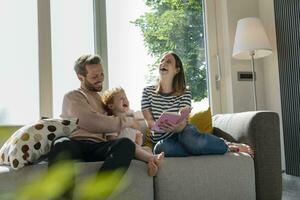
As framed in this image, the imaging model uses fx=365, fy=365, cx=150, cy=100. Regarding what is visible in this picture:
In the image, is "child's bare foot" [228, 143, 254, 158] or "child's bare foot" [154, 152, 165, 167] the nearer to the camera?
"child's bare foot" [154, 152, 165, 167]

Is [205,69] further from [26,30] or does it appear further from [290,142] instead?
[26,30]

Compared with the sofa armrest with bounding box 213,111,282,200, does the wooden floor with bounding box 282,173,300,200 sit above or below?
below

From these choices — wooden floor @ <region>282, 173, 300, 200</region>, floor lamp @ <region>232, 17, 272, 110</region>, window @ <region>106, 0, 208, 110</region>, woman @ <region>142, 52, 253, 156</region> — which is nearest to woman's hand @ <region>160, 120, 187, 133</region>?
woman @ <region>142, 52, 253, 156</region>

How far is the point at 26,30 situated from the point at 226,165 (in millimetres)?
1709

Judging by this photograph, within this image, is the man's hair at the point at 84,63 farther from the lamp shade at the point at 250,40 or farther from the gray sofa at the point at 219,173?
the lamp shade at the point at 250,40

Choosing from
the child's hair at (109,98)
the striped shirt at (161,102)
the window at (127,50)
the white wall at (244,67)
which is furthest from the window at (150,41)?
the child's hair at (109,98)

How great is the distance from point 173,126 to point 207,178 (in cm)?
32

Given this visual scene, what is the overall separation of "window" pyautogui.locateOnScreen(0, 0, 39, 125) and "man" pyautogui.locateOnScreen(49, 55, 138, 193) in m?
0.73

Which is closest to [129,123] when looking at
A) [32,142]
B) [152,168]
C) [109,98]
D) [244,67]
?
[109,98]

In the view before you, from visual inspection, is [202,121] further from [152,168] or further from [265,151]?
[152,168]

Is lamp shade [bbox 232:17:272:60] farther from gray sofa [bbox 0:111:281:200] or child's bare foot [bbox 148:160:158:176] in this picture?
child's bare foot [bbox 148:160:158:176]

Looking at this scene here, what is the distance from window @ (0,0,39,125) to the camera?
8.43 feet

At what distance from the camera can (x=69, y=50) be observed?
277cm

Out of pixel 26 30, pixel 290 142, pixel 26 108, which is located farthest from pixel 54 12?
pixel 290 142
